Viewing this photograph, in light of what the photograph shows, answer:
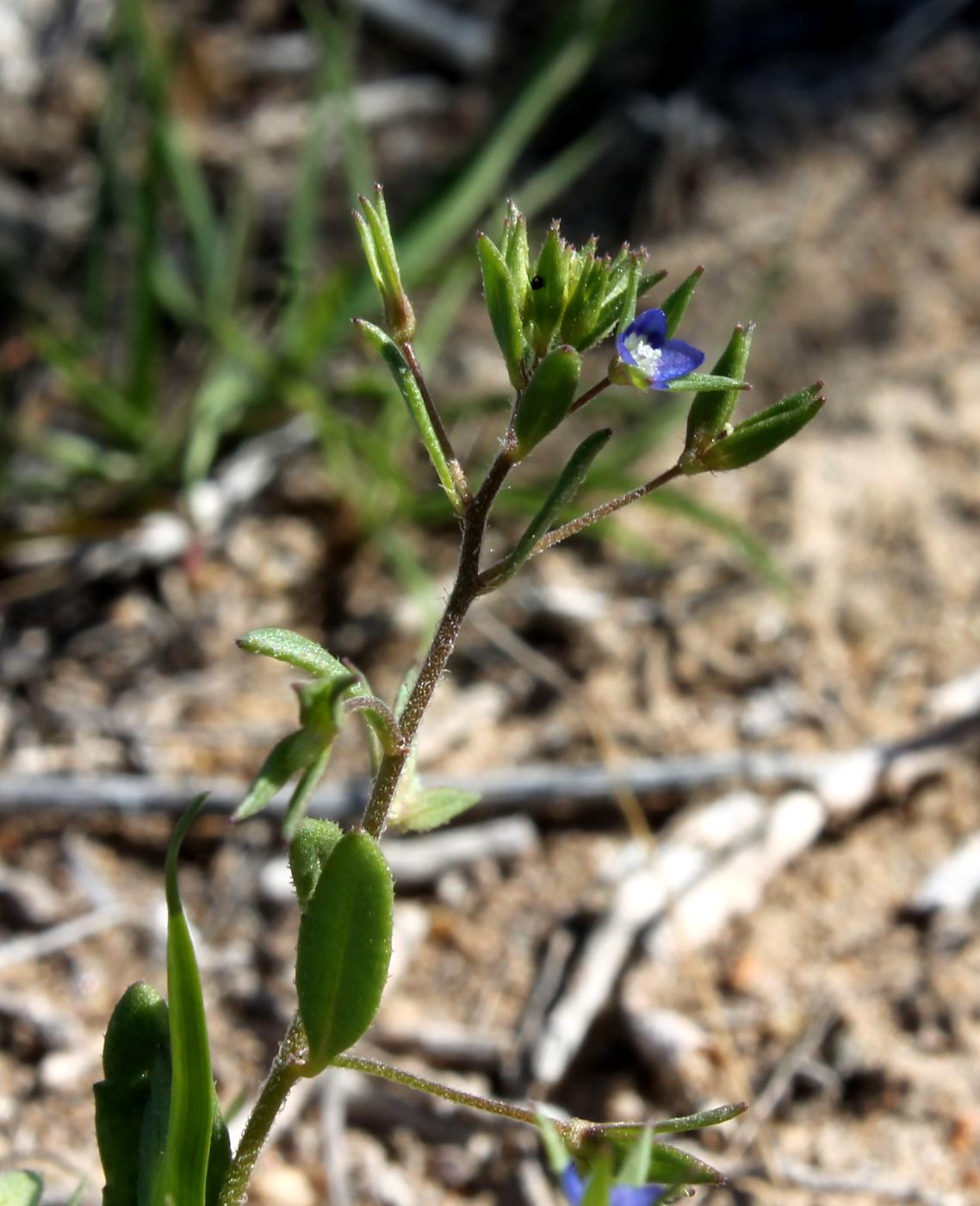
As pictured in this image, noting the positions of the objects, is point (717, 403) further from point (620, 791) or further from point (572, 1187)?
point (620, 791)

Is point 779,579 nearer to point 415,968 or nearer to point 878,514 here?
point 878,514

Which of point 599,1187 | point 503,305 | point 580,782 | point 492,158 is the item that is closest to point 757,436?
point 503,305

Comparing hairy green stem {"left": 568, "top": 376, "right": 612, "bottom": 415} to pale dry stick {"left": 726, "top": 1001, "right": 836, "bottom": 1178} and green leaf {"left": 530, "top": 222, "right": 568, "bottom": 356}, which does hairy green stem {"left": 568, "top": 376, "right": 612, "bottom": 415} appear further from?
pale dry stick {"left": 726, "top": 1001, "right": 836, "bottom": 1178}

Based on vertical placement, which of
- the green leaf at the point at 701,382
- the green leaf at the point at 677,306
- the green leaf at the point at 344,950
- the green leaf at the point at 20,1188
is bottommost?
the green leaf at the point at 20,1188

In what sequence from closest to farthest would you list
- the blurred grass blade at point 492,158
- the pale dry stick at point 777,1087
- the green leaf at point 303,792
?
1. the green leaf at point 303,792
2. the pale dry stick at point 777,1087
3. the blurred grass blade at point 492,158

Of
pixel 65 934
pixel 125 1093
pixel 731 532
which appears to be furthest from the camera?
pixel 731 532

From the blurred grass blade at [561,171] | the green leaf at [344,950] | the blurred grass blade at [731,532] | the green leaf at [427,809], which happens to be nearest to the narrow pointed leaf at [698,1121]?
the green leaf at [344,950]

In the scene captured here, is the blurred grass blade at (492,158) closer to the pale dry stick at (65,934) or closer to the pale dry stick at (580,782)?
the pale dry stick at (580,782)

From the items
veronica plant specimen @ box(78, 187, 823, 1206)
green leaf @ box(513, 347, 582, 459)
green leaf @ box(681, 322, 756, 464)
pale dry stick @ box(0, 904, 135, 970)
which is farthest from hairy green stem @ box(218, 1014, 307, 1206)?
pale dry stick @ box(0, 904, 135, 970)
